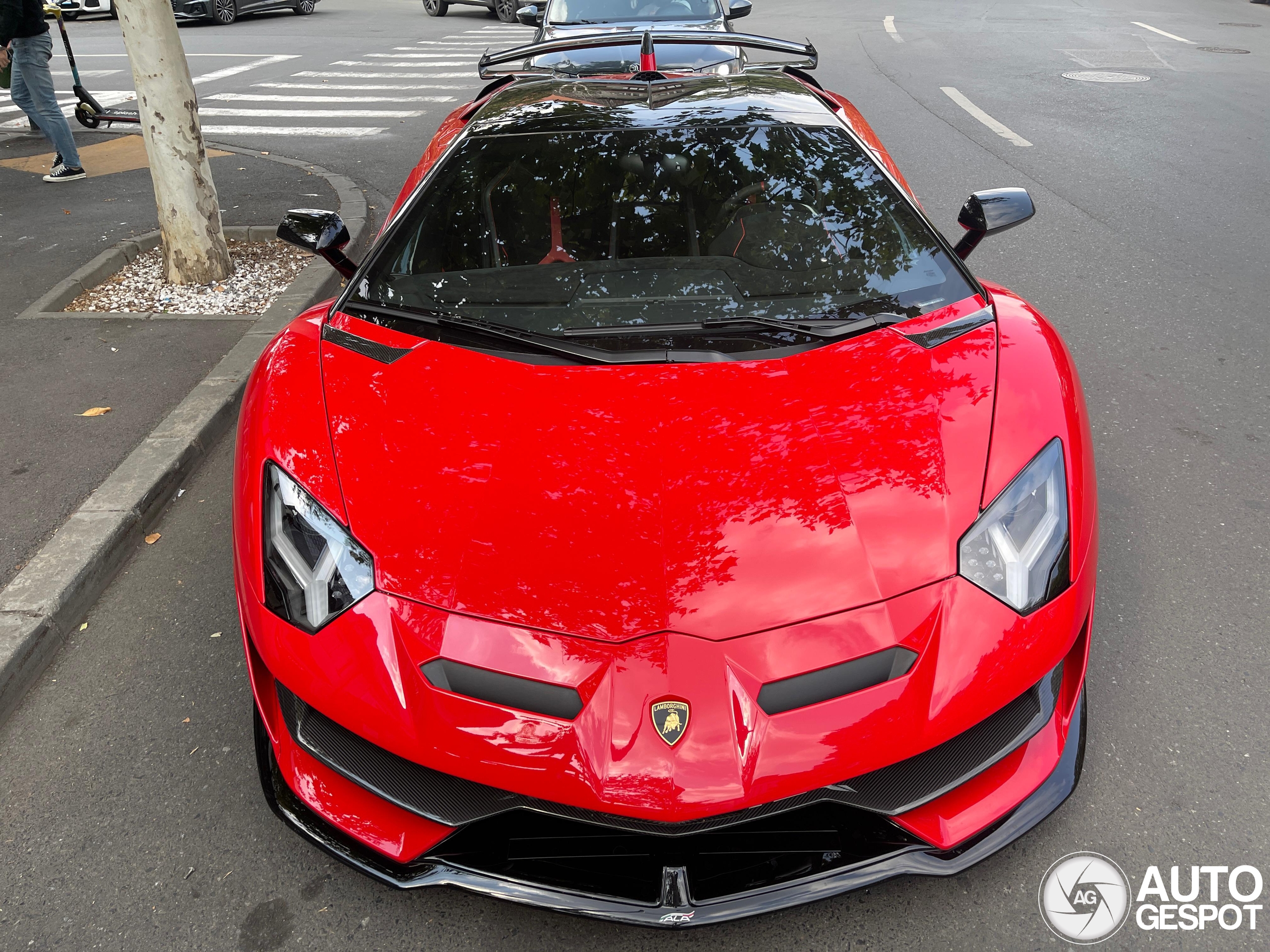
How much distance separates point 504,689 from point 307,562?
56 centimetres

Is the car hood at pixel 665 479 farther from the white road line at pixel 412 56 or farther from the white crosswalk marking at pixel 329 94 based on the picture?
the white road line at pixel 412 56

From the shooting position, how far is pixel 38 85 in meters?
7.61

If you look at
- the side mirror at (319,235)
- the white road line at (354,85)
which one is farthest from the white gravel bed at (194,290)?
the white road line at (354,85)

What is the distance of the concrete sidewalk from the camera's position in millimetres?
3635

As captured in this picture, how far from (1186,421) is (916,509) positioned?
2.57 meters

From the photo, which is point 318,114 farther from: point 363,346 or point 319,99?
point 363,346

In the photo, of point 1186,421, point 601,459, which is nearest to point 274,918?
point 601,459

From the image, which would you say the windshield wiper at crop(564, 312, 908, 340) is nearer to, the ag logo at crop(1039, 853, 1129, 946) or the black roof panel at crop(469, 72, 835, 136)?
the black roof panel at crop(469, 72, 835, 136)

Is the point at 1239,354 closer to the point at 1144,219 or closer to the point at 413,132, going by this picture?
the point at 1144,219

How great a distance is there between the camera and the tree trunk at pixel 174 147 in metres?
5.10

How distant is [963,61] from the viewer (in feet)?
41.7

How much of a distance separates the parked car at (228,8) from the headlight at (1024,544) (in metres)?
20.6

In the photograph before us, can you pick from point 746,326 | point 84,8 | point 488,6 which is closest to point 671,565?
point 746,326

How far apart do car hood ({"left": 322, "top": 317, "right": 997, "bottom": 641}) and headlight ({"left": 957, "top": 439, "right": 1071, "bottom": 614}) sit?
50 millimetres
